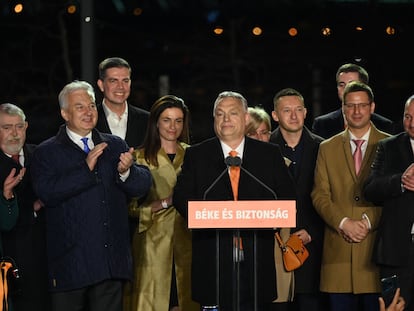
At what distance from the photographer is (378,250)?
6.88 meters

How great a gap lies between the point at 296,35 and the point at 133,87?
2153 millimetres

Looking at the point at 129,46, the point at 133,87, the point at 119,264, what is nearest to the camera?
the point at 119,264

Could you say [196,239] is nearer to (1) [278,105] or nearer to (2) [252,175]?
(2) [252,175]

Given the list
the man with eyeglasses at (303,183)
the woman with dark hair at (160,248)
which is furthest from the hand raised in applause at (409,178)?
the woman with dark hair at (160,248)

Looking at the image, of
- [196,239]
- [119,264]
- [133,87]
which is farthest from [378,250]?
[133,87]

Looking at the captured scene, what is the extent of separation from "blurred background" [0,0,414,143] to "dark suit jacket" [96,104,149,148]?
15.5 feet

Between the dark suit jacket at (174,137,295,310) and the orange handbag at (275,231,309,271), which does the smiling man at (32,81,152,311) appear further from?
the orange handbag at (275,231,309,271)

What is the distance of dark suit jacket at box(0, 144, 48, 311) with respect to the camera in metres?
7.26

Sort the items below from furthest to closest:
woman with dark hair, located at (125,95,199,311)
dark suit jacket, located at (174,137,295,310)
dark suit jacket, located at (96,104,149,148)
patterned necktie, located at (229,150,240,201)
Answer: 1. dark suit jacket, located at (96,104,149,148)
2. woman with dark hair, located at (125,95,199,311)
3. dark suit jacket, located at (174,137,295,310)
4. patterned necktie, located at (229,150,240,201)

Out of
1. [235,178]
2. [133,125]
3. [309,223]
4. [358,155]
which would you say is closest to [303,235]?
[309,223]

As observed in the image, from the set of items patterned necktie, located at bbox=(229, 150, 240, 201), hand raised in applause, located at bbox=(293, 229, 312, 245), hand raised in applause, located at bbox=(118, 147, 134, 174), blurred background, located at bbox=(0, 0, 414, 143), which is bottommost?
hand raised in applause, located at bbox=(293, 229, 312, 245)

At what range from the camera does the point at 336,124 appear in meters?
8.12

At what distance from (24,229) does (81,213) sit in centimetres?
80

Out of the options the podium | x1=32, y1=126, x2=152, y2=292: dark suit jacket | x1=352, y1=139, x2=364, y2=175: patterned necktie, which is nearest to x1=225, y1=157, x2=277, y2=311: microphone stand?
the podium
